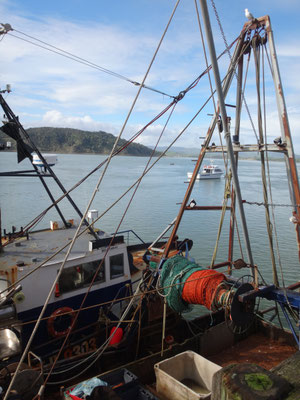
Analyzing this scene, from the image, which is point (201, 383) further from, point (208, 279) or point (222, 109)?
point (222, 109)

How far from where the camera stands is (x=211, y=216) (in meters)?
32.5

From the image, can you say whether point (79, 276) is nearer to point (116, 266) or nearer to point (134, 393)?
point (116, 266)

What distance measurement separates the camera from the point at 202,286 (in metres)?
6.85

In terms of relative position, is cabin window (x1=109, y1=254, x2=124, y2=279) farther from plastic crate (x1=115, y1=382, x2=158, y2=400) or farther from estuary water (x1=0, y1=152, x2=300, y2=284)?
estuary water (x1=0, y1=152, x2=300, y2=284)

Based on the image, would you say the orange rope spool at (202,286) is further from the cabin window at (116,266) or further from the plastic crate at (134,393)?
the cabin window at (116,266)

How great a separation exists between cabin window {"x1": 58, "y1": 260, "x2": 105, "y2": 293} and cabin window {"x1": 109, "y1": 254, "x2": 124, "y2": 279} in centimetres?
27

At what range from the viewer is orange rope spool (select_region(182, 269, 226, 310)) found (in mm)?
6754

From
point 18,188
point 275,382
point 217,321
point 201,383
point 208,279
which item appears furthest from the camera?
point 18,188

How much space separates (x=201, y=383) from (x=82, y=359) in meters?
2.79

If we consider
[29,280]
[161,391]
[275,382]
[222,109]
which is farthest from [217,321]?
[275,382]

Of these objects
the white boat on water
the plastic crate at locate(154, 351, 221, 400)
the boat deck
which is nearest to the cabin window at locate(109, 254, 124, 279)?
the plastic crate at locate(154, 351, 221, 400)

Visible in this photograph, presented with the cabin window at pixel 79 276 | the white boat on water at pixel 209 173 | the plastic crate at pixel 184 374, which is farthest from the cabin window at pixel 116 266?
the white boat on water at pixel 209 173

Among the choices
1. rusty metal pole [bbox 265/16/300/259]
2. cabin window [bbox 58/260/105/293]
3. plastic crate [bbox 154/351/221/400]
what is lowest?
plastic crate [bbox 154/351/221/400]

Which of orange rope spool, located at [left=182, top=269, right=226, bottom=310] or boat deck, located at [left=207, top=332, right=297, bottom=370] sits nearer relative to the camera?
orange rope spool, located at [left=182, top=269, right=226, bottom=310]
